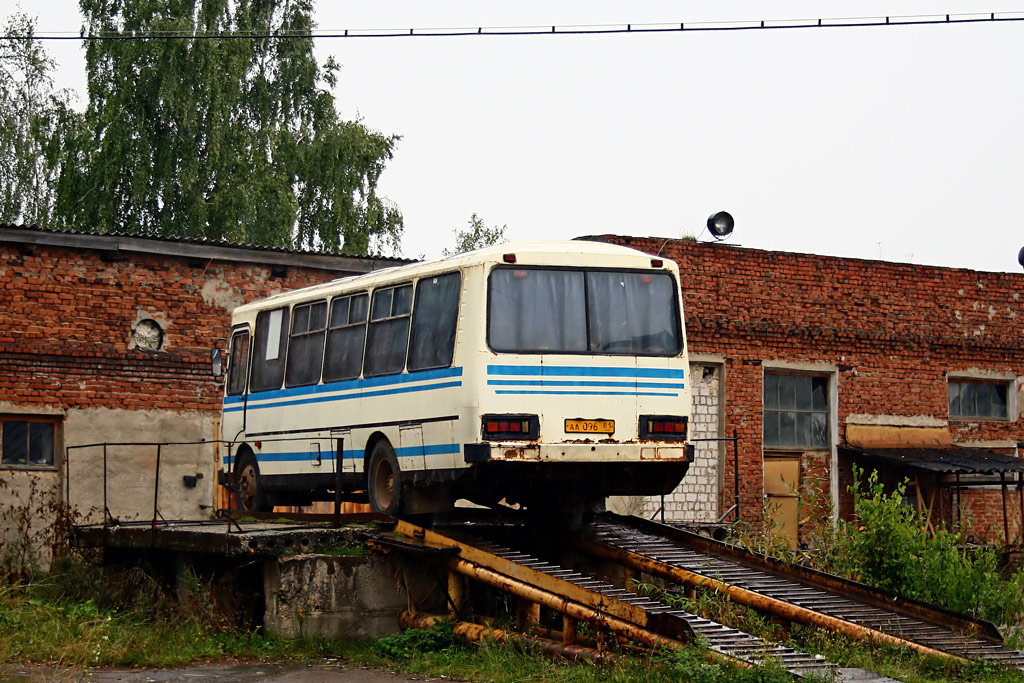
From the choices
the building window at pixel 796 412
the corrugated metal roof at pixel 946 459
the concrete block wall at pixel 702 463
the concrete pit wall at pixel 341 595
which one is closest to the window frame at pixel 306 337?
the concrete pit wall at pixel 341 595

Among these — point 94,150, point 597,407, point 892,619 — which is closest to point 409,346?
point 597,407

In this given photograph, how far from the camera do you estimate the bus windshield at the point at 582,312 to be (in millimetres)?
13312

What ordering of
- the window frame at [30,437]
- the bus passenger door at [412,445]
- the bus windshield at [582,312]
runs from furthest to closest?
the window frame at [30,437] < the bus passenger door at [412,445] < the bus windshield at [582,312]

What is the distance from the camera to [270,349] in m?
17.2

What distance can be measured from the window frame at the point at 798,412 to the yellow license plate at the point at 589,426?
10.2 meters

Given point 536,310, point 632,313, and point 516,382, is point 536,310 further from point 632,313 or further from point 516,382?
point 632,313

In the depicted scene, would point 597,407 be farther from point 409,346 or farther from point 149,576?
point 149,576

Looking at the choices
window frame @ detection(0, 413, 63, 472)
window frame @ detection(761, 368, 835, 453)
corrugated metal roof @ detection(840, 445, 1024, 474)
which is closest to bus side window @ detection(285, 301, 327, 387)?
window frame @ detection(0, 413, 63, 472)

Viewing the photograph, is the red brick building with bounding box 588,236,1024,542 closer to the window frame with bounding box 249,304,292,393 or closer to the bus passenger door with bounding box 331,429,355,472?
the window frame with bounding box 249,304,292,393

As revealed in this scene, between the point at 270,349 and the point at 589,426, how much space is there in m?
5.40

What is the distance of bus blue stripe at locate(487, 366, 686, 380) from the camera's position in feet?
43.1

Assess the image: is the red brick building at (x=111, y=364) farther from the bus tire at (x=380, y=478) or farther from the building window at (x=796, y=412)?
the building window at (x=796, y=412)

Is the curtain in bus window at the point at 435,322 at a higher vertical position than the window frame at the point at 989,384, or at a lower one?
higher

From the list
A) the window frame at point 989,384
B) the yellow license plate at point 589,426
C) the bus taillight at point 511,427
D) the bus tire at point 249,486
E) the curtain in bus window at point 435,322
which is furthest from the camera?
the window frame at point 989,384
